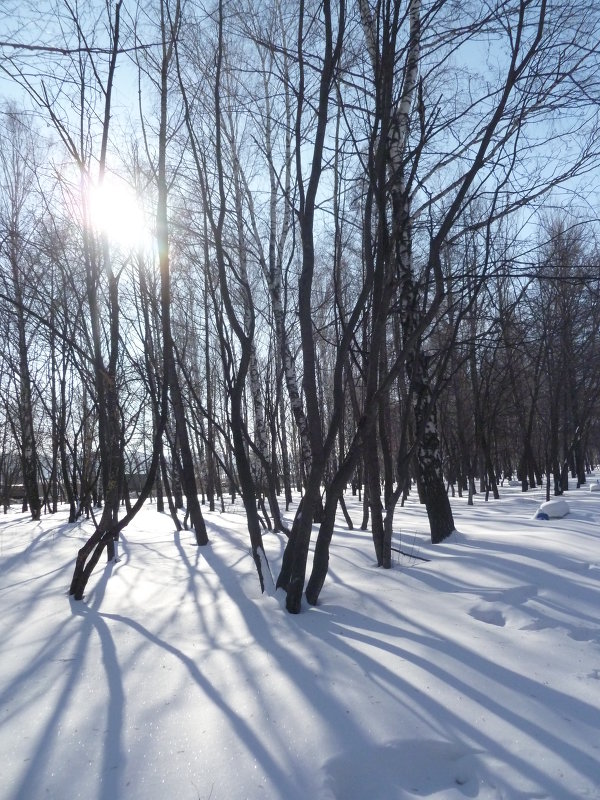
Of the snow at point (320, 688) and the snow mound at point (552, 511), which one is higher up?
the snow mound at point (552, 511)

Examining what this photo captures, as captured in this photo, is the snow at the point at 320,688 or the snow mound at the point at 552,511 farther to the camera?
the snow mound at the point at 552,511

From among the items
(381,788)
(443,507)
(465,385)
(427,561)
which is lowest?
(381,788)

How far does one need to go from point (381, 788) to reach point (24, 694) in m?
1.65

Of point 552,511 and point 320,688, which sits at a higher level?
point 552,511

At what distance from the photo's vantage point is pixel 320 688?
8.14ft

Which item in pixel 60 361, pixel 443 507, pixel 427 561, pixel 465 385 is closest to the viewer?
pixel 427 561

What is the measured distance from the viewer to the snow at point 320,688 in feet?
6.21

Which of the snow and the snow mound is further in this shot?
the snow mound

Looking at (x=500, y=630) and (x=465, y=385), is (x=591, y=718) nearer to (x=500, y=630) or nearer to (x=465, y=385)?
(x=500, y=630)

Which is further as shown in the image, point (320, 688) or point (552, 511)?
point (552, 511)

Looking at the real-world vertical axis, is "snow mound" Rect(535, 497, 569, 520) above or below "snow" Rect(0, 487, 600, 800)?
above

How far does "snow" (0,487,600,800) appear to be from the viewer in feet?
6.21

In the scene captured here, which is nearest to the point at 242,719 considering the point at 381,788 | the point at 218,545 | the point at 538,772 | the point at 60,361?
the point at 381,788

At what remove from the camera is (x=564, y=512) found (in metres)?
9.40
